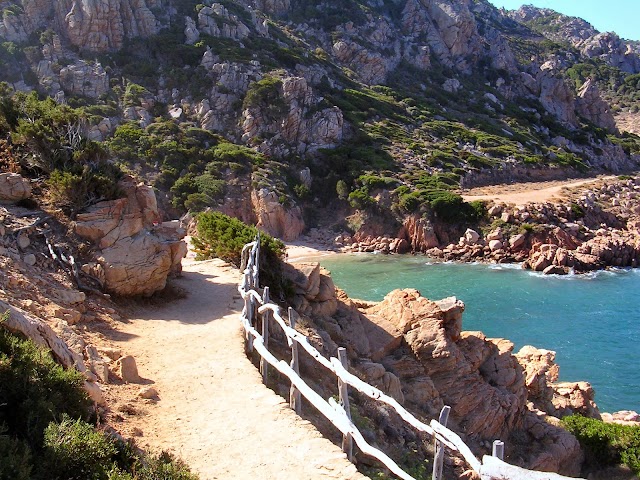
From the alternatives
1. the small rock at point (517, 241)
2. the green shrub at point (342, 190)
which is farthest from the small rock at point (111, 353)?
the green shrub at point (342, 190)

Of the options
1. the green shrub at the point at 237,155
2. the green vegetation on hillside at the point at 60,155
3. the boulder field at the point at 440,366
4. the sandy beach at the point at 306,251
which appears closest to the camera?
the boulder field at the point at 440,366

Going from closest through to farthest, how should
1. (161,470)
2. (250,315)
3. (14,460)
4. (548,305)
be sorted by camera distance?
(14,460) < (161,470) < (250,315) < (548,305)

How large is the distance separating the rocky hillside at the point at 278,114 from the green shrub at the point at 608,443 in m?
27.2

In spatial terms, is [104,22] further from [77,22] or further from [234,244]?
[234,244]

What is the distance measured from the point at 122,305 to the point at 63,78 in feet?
141

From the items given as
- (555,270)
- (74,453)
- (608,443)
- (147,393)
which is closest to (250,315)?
(147,393)

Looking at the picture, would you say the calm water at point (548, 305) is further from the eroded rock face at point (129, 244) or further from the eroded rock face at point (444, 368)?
the eroded rock face at point (129, 244)

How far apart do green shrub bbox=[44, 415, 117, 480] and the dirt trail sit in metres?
1.40

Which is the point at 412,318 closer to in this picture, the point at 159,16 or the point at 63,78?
the point at 63,78

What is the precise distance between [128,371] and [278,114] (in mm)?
42699

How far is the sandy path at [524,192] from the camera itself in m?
43.6

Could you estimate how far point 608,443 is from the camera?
13297mm

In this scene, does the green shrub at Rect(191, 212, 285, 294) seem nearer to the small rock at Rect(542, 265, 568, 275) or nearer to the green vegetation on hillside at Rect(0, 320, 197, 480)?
the green vegetation on hillside at Rect(0, 320, 197, 480)

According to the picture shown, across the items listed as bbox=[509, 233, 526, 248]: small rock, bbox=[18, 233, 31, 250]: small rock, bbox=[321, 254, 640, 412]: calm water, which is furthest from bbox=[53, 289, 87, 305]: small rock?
bbox=[509, 233, 526, 248]: small rock
